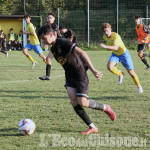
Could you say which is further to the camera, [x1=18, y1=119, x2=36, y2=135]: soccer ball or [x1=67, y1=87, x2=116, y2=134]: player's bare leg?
[x1=67, y1=87, x2=116, y2=134]: player's bare leg

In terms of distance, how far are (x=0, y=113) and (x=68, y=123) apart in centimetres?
146

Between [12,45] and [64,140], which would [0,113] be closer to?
[64,140]

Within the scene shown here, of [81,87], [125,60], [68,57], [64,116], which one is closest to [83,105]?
[81,87]

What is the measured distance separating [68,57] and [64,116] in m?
1.49

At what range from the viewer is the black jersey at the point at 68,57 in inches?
183

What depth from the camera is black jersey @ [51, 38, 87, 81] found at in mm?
4648

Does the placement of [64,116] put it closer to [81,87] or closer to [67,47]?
[81,87]

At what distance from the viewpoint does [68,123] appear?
17.5 ft

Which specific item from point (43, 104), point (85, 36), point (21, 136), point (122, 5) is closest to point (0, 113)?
point (43, 104)

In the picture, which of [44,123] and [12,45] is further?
[12,45]

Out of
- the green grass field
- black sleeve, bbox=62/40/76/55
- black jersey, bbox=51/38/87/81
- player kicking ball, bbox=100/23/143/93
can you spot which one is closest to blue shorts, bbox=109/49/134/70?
player kicking ball, bbox=100/23/143/93

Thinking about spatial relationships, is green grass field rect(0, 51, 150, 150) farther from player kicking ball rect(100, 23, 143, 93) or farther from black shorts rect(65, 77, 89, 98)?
black shorts rect(65, 77, 89, 98)

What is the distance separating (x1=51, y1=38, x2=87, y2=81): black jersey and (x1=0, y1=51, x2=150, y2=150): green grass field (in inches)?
33.9

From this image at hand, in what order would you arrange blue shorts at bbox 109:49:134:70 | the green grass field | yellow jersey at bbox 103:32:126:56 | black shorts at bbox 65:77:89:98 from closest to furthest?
the green grass field, black shorts at bbox 65:77:89:98, yellow jersey at bbox 103:32:126:56, blue shorts at bbox 109:49:134:70
